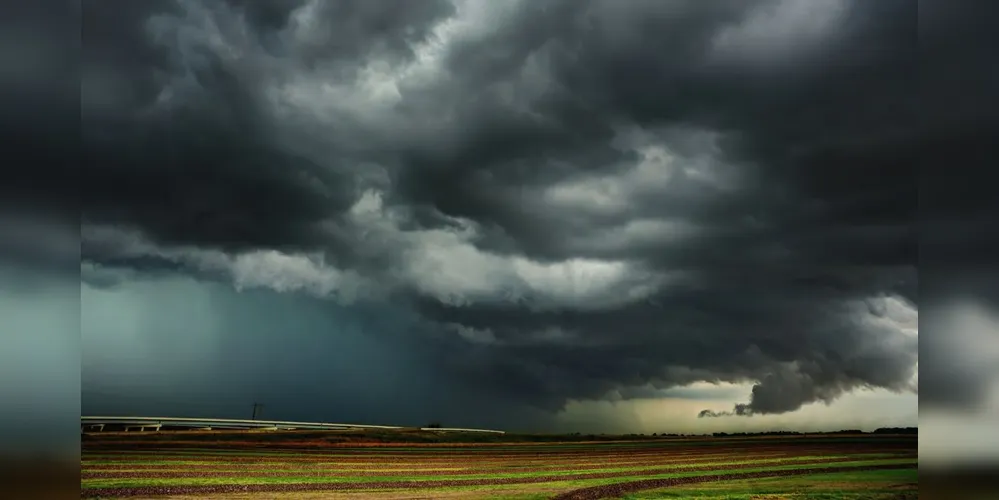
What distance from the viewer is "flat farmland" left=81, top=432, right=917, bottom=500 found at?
A: 2036cm

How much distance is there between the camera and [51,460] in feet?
30.2

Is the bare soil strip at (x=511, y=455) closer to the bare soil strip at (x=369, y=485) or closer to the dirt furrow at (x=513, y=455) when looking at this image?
the dirt furrow at (x=513, y=455)

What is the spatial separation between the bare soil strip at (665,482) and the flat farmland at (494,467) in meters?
0.04

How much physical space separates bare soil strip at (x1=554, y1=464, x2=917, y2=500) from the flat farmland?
0.04 metres

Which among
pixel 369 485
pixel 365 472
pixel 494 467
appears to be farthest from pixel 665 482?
pixel 365 472

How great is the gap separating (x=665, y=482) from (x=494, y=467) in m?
7.23

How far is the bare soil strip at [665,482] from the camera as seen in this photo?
1955 cm

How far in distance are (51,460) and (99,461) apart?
23.2 m

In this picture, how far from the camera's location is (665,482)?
22.5 meters

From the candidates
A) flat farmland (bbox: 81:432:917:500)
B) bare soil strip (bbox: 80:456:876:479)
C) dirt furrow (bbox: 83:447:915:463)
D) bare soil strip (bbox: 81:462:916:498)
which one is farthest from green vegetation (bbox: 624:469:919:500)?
dirt furrow (bbox: 83:447:915:463)

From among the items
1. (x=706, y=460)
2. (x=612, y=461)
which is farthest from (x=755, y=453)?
(x=612, y=461)

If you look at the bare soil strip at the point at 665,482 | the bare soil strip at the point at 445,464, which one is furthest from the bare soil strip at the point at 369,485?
the bare soil strip at the point at 445,464

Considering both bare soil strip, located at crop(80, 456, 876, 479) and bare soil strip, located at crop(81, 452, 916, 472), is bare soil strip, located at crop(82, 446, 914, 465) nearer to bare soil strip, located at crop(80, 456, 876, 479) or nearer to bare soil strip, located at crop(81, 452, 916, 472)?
bare soil strip, located at crop(81, 452, 916, 472)

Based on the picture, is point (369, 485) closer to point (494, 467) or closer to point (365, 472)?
point (365, 472)
